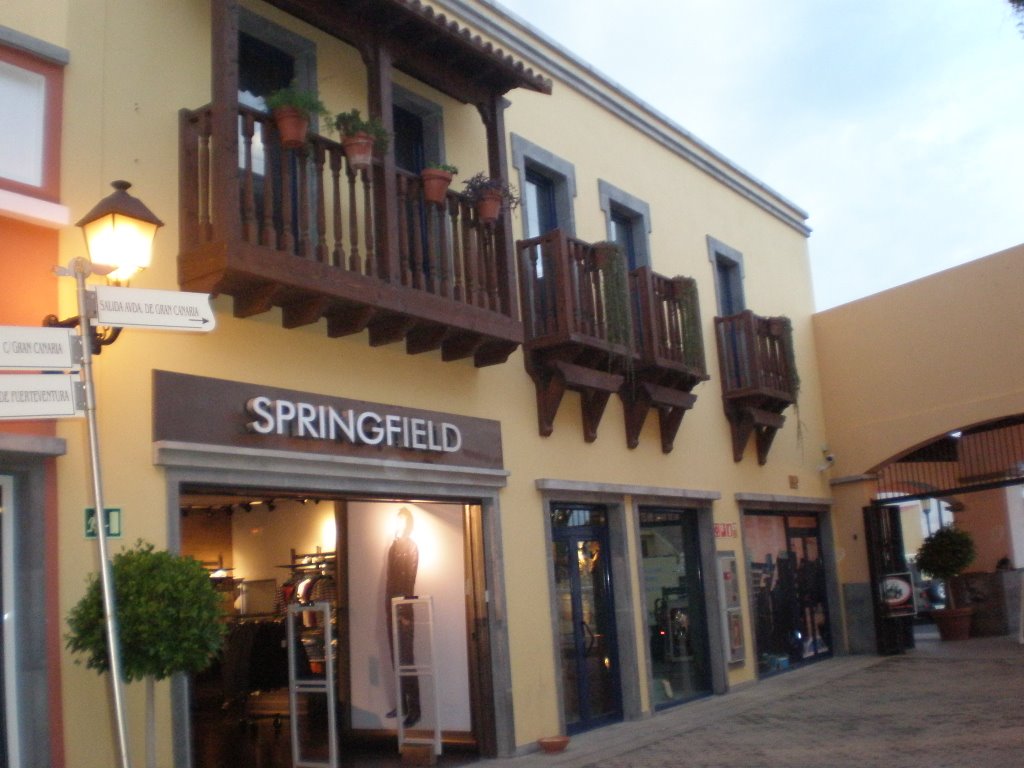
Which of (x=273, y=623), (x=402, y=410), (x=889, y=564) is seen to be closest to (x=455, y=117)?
(x=402, y=410)

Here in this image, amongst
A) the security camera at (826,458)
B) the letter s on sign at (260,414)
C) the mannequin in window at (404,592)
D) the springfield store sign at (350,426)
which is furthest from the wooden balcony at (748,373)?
the letter s on sign at (260,414)

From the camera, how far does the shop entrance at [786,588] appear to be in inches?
609

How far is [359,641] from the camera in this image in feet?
37.5

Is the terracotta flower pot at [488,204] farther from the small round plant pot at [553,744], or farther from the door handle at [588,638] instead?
the small round plant pot at [553,744]

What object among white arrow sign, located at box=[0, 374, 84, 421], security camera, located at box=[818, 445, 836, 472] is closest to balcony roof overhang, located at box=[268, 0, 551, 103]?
white arrow sign, located at box=[0, 374, 84, 421]

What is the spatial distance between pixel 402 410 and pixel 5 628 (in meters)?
3.83

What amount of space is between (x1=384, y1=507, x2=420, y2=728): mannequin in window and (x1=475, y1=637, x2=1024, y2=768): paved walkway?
109 cm

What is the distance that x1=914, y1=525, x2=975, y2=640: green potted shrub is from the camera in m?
20.2

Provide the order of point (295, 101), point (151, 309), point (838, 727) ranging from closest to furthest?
point (151, 309), point (295, 101), point (838, 727)

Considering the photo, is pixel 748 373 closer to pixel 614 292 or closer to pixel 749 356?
pixel 749 356

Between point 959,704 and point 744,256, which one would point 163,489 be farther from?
point 744,256

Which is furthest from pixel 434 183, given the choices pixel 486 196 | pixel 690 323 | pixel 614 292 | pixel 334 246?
pixel 690 323

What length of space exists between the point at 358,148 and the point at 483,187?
1.70 metres

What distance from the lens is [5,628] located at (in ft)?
21.4
